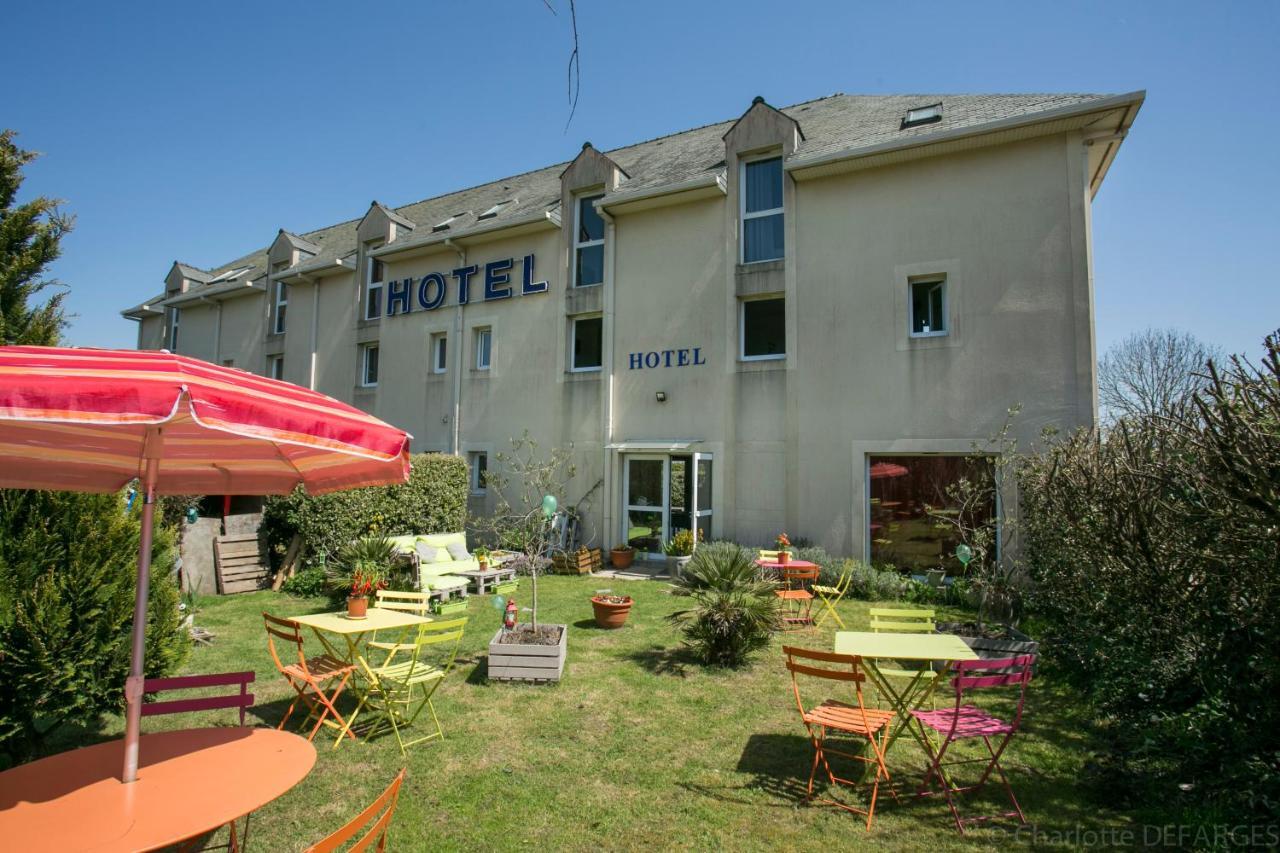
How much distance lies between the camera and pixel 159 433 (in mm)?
3252

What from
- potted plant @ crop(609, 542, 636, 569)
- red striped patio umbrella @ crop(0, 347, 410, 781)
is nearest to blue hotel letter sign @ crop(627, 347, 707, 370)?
potted plant @ crop(609, 542, 636, 569)

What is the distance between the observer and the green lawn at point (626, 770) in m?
3.84

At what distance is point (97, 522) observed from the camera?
4.48m

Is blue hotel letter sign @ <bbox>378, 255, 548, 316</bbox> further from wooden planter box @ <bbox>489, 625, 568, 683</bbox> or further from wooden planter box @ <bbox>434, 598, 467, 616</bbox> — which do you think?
wooden planter box @ <bbox>489, 625, 568, 683</bbox>

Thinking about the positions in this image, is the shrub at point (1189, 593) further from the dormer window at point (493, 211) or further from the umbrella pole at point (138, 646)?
the dormer window at point (493, 211)

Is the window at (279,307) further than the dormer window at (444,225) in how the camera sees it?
Yes

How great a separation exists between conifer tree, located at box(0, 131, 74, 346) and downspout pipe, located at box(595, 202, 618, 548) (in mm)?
10241

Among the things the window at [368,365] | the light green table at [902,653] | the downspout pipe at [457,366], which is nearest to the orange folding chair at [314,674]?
the light green table at [902,653]

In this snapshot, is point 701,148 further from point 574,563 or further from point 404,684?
point 404,684

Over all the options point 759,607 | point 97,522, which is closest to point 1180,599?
point 759,607

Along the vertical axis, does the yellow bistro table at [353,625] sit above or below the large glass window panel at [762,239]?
below

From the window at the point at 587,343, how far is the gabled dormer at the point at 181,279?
19.8 metres

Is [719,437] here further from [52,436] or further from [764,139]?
[52,436]

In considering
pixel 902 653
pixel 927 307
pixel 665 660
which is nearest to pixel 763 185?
pixel 927 307
